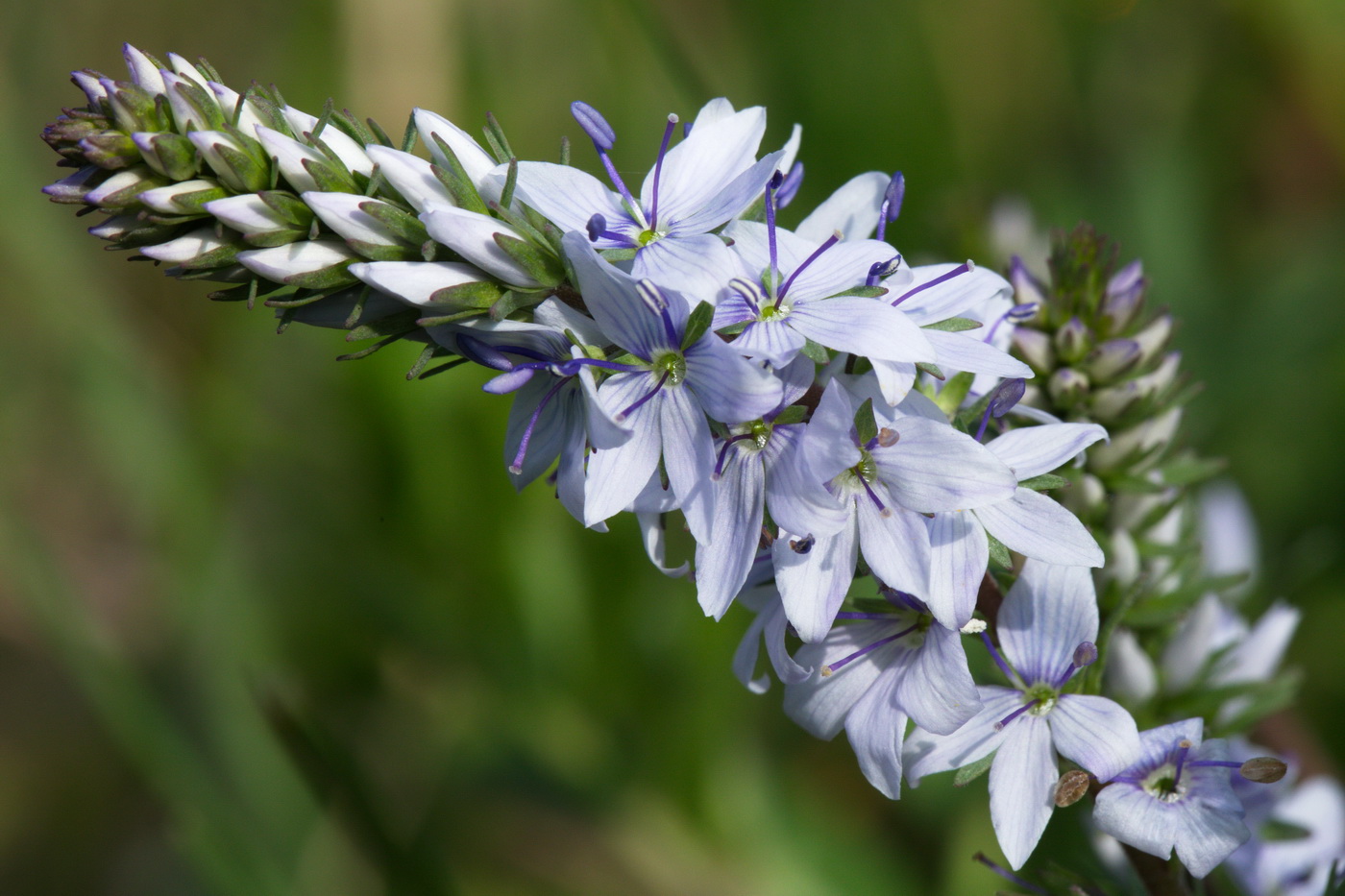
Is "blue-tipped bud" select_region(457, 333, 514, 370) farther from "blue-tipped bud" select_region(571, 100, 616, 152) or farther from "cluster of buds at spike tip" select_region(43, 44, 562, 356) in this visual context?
"blue-tipped bud" select_region(571, 100, 616, 152)

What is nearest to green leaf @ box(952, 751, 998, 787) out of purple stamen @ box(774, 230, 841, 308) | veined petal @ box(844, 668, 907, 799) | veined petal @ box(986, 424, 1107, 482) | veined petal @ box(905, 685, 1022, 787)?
veined petal @ box(905, 685, 1022, 787)

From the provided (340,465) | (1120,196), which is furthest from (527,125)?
(1120,196)

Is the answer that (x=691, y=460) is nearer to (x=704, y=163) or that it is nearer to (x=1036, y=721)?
(x=704, y=163)

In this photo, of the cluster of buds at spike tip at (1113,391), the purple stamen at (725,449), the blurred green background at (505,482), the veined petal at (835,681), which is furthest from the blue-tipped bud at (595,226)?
the blurred green background at (505,482)

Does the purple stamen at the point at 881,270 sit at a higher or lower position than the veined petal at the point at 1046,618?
higher

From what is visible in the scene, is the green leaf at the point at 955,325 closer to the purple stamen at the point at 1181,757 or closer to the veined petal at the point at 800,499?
the veined petal at the point at 800,499
